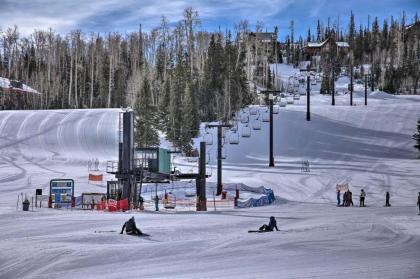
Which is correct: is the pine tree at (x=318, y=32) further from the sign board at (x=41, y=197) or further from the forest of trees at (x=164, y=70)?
the sign board at (x=41, y=197)

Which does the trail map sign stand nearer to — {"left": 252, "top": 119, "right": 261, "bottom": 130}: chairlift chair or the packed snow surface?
the packed snow surface

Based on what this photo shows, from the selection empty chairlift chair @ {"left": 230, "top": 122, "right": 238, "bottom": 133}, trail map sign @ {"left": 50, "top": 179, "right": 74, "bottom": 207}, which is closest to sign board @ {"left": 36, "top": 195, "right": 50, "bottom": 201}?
trail map sign @ {"left": 50, "top": 179, "right": 74, "bottom": 207}

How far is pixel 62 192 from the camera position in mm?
29875

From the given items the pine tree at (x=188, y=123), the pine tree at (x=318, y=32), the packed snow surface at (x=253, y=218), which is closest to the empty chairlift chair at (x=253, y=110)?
the packed snow surface at (x=253, y=218)

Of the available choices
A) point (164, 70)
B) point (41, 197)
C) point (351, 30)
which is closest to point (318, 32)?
point (351, 30)

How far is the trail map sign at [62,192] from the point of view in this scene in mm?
29669

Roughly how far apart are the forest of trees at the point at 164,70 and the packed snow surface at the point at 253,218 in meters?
5.70

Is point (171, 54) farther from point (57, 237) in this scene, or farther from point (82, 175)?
point (57, 237)

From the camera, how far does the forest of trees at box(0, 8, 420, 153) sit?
57.9 m

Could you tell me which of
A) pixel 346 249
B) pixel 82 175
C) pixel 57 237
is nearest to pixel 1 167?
pixel 82 175

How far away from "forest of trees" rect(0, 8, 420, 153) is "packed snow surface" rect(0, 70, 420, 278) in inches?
224

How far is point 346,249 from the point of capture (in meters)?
15.6

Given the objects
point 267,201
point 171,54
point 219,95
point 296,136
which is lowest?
point 267,201

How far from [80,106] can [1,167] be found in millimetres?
43835
